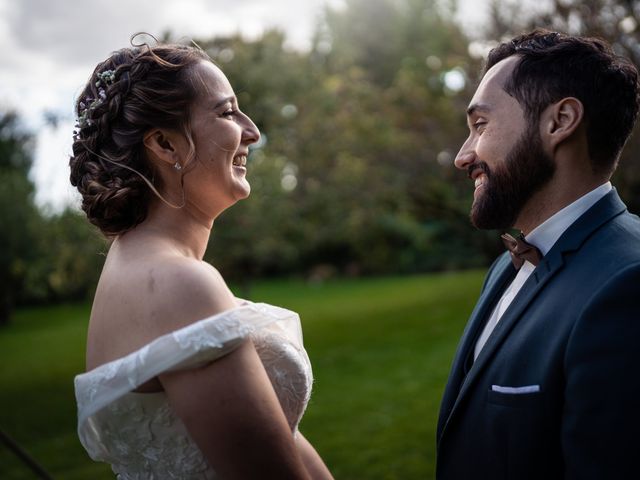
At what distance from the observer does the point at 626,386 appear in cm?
177

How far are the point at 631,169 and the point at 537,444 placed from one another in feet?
23.6

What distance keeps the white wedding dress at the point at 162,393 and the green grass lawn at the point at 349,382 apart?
466 cm

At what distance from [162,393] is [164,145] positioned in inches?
31.2

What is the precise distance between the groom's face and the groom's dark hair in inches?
2.6

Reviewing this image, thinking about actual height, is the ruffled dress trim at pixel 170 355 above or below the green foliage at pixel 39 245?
above

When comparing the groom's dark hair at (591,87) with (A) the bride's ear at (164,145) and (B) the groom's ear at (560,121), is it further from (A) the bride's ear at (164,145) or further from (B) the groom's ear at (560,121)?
(A) the bride's ear at (164,145)

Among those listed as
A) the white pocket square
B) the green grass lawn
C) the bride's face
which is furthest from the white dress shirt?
the green grass lawn

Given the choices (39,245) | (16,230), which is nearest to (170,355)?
(39,245)

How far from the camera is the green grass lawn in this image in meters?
7.34

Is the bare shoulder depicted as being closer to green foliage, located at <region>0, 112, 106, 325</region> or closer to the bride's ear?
the bride's ear

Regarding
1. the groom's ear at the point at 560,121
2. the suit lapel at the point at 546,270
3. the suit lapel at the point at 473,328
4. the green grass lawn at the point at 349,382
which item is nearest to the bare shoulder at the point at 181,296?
the suit lapel at the point at 546,270

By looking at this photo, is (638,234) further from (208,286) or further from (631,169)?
(631,169)

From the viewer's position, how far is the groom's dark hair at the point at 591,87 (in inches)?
86.5

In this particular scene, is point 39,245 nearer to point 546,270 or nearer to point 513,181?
point 513,181
